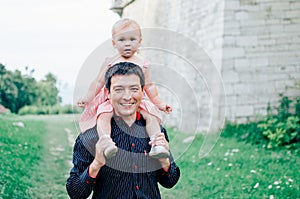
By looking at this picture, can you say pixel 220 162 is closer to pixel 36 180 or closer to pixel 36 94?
pixel 36 180

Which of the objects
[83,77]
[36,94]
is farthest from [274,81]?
[36,94]

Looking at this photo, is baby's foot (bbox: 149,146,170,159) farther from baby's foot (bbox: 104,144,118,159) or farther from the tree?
the tree

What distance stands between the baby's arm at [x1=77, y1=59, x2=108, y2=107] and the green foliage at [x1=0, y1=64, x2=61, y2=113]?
1496 centimetres

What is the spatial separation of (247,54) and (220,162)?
3.36m

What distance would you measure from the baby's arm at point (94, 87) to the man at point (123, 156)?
0.26 metres

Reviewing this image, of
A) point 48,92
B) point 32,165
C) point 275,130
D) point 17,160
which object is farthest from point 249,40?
point 48,92

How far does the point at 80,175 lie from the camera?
2195mm

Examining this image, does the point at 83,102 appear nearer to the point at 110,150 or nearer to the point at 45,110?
the point at 110,150

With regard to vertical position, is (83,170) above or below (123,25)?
below

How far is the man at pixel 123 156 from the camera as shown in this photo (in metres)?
2.13

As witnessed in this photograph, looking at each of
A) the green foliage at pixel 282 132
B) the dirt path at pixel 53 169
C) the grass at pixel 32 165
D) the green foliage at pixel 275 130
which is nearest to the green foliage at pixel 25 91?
the dirt path at pixel 53 169

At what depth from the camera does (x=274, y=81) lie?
10219mm

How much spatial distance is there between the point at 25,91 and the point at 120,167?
70.5ft

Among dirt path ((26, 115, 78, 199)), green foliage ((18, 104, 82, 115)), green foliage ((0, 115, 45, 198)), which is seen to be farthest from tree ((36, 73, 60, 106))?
green foliage ((0, 115, 45, 198))
